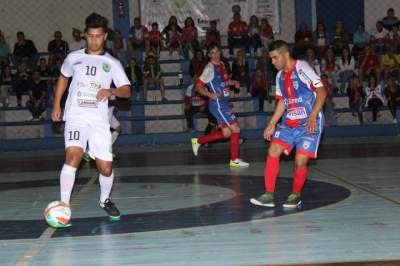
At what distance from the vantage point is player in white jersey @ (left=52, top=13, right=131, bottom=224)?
801 centimetres

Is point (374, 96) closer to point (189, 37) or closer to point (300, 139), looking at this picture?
point (189, 37)

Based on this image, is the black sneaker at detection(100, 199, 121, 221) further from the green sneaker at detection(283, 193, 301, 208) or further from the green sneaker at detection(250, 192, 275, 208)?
the green sneaker at detection(283, 193, 301, 208)

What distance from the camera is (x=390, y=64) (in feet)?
74.0

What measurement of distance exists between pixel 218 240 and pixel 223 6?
19126 millimetres

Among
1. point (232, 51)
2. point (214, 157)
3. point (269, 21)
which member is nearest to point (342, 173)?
point (214, 157)

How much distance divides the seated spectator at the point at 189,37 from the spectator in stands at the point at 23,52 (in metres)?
4.46

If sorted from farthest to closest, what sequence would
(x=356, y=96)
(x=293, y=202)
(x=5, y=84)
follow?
(x=5, y=84) < (x=356, y=96) < (x=293, y=202)

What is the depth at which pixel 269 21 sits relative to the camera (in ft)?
84.1

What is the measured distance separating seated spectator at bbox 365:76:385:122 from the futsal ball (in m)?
15.0

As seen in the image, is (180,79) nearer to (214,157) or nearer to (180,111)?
(180,111)

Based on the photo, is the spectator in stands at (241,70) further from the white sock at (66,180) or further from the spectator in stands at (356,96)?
the white sock at (66,180)

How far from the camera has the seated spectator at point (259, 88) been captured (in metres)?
21.7

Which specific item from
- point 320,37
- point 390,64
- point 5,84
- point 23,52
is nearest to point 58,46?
point 23,52

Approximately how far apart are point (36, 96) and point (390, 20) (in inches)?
430
